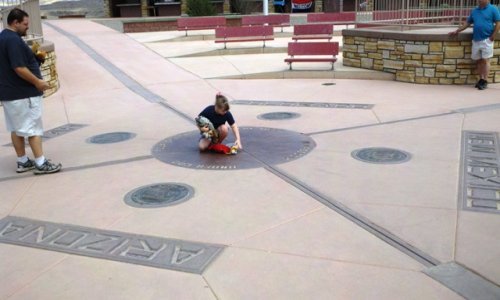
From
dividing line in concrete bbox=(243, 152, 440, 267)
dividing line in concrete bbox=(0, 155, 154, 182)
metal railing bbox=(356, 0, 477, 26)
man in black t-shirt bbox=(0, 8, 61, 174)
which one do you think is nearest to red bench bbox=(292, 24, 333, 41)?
metal railing bbox=(356, 0, 477, 26)

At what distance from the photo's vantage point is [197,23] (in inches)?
796

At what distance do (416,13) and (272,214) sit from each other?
10248mm

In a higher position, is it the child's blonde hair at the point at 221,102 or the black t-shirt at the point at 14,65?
the black t-shirt at the point at 14,65

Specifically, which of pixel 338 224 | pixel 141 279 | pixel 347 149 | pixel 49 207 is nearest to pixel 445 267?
pixel 338 224

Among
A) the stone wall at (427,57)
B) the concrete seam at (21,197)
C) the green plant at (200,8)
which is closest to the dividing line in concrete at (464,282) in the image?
the concrete seam at (21,197)

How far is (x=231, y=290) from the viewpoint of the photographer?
3.47 m

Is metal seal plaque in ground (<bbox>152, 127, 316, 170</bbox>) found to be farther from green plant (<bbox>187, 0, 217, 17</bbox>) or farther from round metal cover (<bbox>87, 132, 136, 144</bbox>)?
green plant (<bbox>187, 0, 217, 17</bbox>)

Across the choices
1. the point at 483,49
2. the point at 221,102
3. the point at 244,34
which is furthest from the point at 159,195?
the point at 244,34

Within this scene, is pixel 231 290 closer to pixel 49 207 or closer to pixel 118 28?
pixel 49 207

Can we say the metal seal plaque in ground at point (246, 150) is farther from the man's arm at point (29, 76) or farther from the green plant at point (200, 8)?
the green plant at point (200, 8)

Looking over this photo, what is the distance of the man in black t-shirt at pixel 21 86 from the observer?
5.56 m

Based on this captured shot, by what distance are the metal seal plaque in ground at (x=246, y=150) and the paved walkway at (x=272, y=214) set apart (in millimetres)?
63

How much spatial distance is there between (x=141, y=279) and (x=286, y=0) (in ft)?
97.2

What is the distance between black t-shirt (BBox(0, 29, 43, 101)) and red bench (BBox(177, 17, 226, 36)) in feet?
47.7
